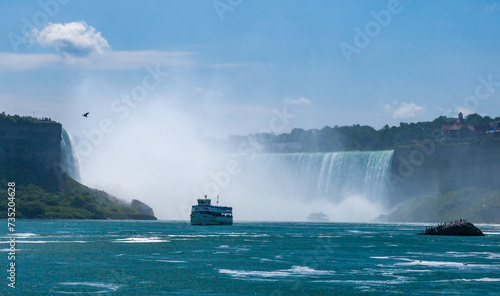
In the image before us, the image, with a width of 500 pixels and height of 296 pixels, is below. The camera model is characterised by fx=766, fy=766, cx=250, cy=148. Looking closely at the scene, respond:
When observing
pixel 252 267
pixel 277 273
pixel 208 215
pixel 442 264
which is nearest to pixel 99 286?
pixel 277 273

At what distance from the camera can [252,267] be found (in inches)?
3061

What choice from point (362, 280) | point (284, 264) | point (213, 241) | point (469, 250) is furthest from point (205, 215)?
point (362, 280)

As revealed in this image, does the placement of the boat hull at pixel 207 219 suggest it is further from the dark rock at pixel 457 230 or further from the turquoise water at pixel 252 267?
the turquoise water at pixel 252 267

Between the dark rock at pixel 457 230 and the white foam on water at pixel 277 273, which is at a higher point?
the dark rock at pixel 457 230

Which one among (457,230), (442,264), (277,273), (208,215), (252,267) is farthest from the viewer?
(208,215)

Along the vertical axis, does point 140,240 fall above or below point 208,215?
below

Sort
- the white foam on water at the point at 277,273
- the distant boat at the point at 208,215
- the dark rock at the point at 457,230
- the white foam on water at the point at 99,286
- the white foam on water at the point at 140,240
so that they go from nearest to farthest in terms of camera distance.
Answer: the white foam on water at the point at 99,286
the white foam on water at the point at 277,273
the white foam on water at the point at 140,240
the dark rock at the point at 457,230
the distant boat at the point at 208,215

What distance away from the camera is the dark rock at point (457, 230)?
141125mm

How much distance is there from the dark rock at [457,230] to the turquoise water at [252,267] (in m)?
26.1

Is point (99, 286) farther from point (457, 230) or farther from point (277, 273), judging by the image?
point (457, 230)

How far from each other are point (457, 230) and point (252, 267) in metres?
76.2

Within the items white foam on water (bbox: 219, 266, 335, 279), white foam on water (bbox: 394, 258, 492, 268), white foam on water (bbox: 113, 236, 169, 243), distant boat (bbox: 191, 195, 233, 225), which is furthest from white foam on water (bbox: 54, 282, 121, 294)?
distant boat (bbox: 191, 195, 233, 225)

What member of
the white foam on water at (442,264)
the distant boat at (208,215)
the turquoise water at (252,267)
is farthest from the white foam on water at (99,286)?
the distant boat at (208,215)

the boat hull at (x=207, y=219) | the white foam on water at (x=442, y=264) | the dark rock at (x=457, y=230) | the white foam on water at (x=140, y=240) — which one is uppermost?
the boat hull at (x=207, y=219)
